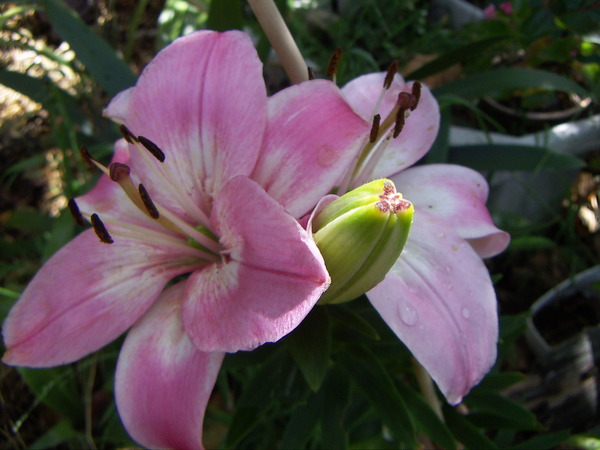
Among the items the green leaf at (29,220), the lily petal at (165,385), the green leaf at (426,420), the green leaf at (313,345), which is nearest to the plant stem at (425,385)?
the green leaf at (426,420)

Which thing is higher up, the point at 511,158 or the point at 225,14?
the point at 225,14

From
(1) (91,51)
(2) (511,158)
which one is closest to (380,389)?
(2) (511,158)

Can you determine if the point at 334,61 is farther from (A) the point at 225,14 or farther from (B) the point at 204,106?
(A) the point at 225,14

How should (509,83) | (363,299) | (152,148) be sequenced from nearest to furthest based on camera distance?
(152,148) < (363,299) < (509,83)

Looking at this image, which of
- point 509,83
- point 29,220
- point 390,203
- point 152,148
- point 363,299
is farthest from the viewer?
point 29,220

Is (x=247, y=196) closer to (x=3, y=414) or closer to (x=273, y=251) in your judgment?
(x=273, y=251)

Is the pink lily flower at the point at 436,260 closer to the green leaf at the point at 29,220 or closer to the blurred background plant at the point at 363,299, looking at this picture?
the blurred background plant at the point at 363,299

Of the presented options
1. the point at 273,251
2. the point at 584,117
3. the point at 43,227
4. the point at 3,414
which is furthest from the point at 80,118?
the point at 584,117
